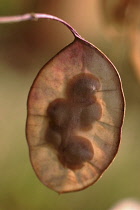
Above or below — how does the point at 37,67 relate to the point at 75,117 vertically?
above

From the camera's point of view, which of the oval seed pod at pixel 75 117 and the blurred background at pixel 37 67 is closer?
the oval seed pod at pixel 75 117

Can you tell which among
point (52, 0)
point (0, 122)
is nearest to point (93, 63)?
point (0, 122)

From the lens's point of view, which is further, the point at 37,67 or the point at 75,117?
the point at 37,67

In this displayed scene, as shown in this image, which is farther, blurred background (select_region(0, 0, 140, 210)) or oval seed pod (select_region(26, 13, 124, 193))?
blurred background (select_region(0, 0, 140, 210))

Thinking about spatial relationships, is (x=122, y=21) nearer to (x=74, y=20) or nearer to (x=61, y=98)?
(x=74, y=20)
